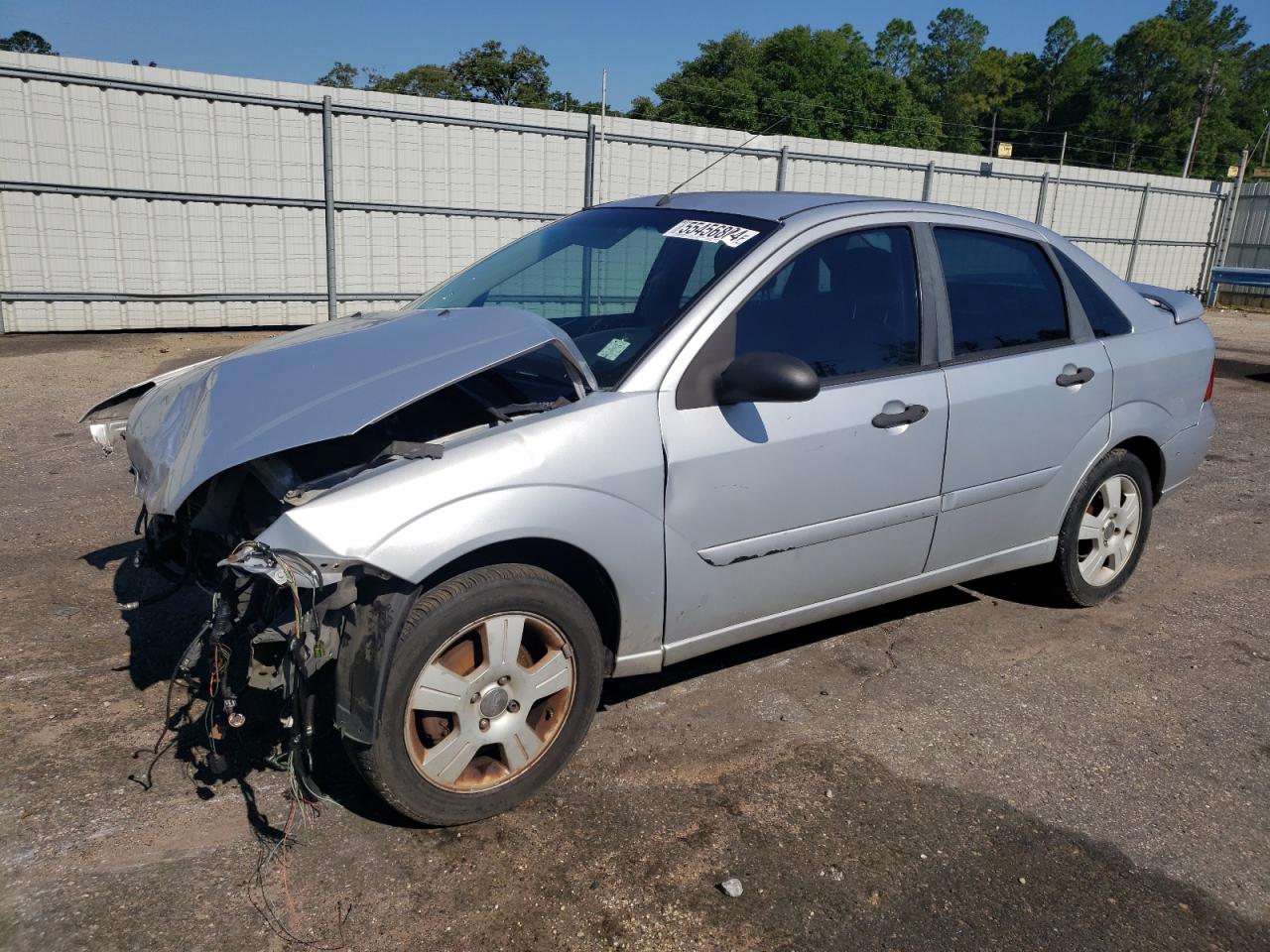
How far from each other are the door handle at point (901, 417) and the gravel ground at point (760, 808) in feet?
3.39

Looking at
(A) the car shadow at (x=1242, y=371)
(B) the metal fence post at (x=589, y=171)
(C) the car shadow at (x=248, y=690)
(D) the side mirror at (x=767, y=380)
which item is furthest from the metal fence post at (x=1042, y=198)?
(D) the side mirror at (x=767, y=380)

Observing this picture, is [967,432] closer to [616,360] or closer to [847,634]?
[847,634]

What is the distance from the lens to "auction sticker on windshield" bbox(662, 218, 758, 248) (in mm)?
3406

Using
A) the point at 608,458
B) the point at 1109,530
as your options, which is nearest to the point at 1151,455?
the point at 1109,530

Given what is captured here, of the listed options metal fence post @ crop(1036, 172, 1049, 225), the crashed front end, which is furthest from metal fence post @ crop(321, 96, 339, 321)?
metal fence post @ crop(1036, 172, 1049, 225)

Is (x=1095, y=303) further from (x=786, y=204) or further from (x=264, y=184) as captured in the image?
(x=264, y=184)

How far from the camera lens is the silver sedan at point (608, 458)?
257cm

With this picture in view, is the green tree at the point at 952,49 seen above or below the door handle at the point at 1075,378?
above

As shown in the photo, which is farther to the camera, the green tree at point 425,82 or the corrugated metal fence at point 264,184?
the green tree at point 425,82

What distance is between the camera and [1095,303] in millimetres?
4289

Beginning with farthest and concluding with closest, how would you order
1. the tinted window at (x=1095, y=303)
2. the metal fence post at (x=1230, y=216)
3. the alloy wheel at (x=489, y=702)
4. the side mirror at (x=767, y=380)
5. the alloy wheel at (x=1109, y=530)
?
the metal fence post at (x=1230, y=216) < the alloy wheel at (x=1109, y=530) < the tinted window at (x=1095, y=303) < the side mirror at (x=767, y=380) < the alloy wheel at (x=489, y=702)

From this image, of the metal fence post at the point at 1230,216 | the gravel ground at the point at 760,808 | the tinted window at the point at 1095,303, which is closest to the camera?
the gravel ground at the point at 760,808

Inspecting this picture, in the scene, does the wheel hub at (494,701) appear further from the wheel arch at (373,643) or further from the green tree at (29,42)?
the green tree at (29,42)

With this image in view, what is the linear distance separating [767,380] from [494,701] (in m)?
1.22
